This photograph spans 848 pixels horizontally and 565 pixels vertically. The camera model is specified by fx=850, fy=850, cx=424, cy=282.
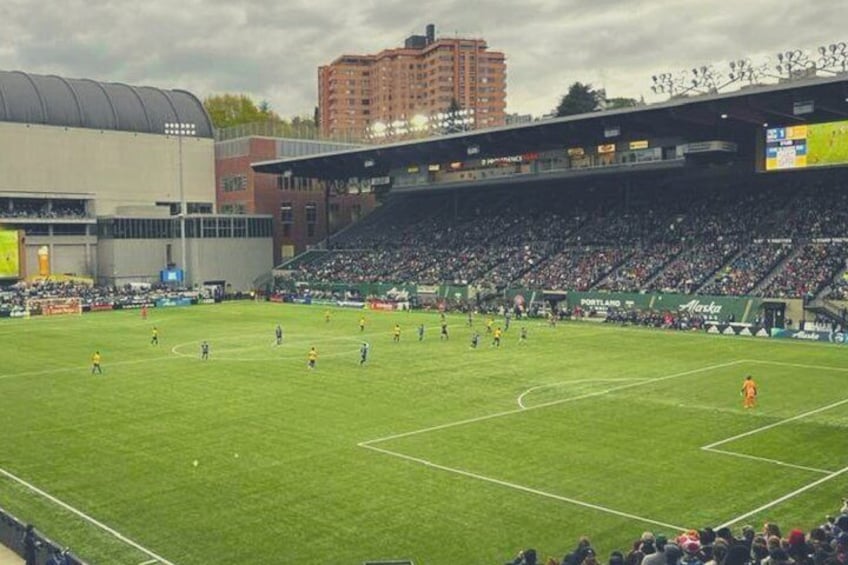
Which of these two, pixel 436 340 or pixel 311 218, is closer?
pixel 436 340

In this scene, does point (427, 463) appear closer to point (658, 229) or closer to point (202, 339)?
point (202, 339)

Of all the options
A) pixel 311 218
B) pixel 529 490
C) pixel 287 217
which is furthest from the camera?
pixel 311 218

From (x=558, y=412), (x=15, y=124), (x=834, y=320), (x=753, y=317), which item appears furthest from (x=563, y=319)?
(x=15, y=124)

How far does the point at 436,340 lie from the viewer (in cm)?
5844

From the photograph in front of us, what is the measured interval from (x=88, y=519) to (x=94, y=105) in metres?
94.6

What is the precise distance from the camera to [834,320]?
189 feet

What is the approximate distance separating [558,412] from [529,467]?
8171 millimetres

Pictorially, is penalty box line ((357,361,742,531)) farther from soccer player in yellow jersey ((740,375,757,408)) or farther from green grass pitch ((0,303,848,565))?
soccer player in yellow jersey ((740,375,757,408))

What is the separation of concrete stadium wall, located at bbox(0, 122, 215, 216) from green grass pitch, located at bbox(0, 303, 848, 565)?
53779mm

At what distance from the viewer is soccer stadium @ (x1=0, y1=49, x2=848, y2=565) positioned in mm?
21406

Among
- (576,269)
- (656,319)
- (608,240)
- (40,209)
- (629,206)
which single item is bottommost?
(656,319)

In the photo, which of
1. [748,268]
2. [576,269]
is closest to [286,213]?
[576,269]

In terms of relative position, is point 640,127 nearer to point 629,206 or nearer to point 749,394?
point 629,206

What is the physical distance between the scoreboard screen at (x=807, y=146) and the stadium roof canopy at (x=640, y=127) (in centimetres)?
141
